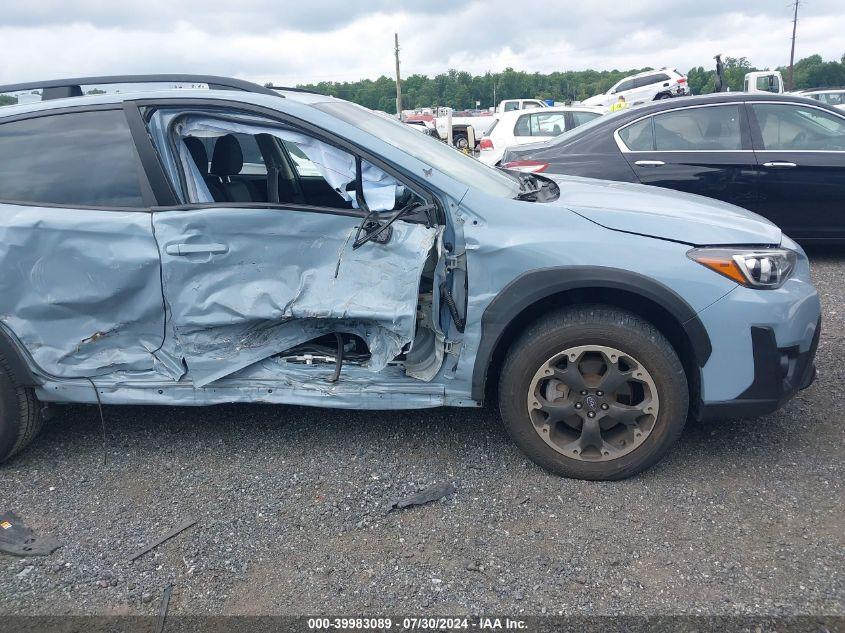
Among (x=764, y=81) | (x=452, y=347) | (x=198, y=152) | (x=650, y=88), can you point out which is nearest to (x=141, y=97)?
(x=198, y=152)

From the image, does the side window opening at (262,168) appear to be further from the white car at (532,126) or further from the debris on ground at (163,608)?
the white car at (532,126)

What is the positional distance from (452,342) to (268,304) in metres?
0.86

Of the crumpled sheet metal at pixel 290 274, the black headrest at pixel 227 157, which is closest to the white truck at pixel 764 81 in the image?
the black headrest at pixel 227 157

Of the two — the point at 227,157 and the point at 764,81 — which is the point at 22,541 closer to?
the point at 227,157

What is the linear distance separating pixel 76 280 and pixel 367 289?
1376 mm

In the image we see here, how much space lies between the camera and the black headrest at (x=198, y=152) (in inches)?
133

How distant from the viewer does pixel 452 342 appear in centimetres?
305

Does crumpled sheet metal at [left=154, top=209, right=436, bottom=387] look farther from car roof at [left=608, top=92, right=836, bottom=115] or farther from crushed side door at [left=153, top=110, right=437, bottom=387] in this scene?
car roof at [left=608, top=92, right=836, bottom=115]

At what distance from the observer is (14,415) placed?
129 inches

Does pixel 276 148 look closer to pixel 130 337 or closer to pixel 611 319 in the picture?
pixel 130 337

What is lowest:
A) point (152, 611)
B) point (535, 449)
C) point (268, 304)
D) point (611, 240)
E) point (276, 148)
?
point (152, 611)

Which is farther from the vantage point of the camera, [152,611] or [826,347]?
[826,347]

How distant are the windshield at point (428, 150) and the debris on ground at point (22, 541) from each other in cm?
227

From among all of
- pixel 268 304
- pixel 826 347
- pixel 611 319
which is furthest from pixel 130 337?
pixel 826 347
